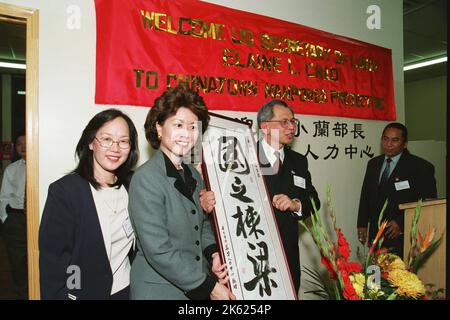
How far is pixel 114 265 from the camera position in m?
1.34

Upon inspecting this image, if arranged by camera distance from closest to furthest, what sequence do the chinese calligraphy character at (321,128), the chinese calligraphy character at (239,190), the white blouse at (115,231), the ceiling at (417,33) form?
the white blouse at (115,231), the chinese calligraphy character at (239,190), the chinese calligraphy character at (321,128), the ceiling at (417,33)

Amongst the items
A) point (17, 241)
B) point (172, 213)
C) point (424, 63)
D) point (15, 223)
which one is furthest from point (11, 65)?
point (424, 63)

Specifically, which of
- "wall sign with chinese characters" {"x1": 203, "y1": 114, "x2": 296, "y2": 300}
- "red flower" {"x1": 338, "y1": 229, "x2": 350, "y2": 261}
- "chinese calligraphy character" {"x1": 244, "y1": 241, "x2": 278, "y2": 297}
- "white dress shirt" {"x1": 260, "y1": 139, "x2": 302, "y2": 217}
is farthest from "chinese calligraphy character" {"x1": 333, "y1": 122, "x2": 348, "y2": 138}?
"red flower" {"x1": 338, "y1": 229, "x2": 350, "y2": 261}

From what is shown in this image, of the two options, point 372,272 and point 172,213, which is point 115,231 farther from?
point 372,272

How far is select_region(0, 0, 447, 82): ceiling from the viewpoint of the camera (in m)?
3.74

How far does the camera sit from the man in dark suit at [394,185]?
8.26 ft

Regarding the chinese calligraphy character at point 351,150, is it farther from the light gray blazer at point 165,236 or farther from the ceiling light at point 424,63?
the ceiling light at point 424,63

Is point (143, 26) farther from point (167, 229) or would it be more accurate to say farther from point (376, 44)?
point (376, 44)

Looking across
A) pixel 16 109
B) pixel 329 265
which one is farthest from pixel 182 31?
pixel 16 109

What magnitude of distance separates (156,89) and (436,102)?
781cm

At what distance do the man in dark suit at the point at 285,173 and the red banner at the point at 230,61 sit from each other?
0.48m

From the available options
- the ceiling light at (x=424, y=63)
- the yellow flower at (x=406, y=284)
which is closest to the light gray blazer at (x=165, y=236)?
the yellow flower at (x=406, y=284)

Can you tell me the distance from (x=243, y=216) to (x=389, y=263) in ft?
2.05
